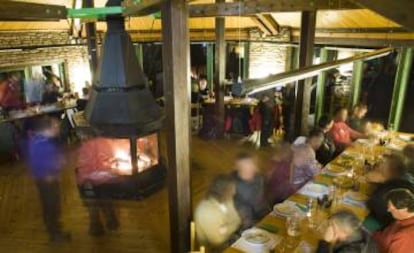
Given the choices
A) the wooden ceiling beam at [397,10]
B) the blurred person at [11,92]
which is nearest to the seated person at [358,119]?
the wooden ceiling beam at [397,10]

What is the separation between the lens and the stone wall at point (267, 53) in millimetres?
9217

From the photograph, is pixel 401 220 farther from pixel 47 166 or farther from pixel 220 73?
pixel 220 73

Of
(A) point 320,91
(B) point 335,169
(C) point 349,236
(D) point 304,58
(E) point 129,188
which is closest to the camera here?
(C) point 349,236

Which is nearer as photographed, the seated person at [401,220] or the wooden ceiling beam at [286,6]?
the seated person at [401,220]

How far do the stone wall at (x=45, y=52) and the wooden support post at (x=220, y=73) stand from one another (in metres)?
4.41

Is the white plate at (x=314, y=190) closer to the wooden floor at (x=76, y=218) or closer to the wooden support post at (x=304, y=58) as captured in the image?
the wooden floor at (x=76, y=218)

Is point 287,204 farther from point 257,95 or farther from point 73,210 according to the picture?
point 257,95

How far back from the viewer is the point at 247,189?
3719 mm

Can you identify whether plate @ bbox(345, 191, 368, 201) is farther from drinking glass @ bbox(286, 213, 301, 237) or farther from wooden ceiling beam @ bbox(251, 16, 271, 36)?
wooden ceiling beam @ bbox(251, 16, 271, 36)

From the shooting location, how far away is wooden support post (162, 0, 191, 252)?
105 inches

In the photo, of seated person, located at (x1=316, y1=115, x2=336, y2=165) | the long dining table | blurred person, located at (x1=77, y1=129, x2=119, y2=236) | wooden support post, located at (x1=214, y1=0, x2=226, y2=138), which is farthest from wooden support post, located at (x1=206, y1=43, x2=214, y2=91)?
the long dining table

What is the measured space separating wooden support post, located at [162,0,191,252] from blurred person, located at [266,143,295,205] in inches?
58.0

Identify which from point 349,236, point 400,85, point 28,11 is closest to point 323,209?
point 349,236

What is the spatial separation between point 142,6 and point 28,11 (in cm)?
194
